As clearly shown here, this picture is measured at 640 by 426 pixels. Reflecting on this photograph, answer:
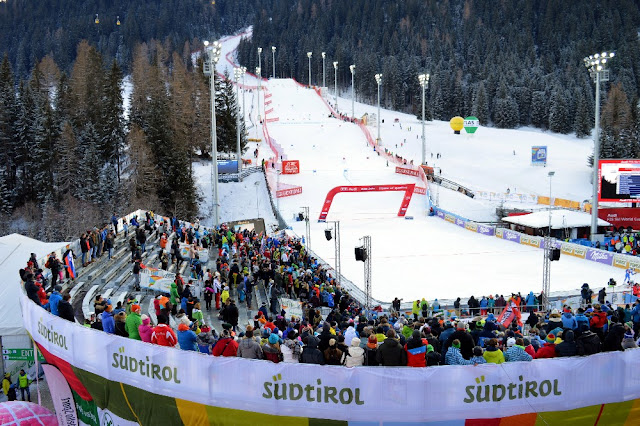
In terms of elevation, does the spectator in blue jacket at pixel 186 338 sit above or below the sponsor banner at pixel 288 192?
above

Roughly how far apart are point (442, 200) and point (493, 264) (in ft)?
53.1

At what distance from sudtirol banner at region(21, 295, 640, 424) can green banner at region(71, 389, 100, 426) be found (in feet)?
4.48

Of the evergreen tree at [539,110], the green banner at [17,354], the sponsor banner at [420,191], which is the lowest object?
the green banner at [17,354]

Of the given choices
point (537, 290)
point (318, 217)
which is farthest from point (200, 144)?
point (537, 290)

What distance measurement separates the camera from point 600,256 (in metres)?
26.8

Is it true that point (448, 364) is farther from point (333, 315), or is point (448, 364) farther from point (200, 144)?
point (200, 144)

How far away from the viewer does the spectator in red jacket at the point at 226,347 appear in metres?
8.05

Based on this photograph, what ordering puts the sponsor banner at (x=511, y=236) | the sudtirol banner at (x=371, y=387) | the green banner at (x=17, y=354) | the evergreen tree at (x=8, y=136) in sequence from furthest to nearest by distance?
1. the evergreen tree at (x=8, y=136)
2. the sponsor banner at (x=511, y=236)
3. the green banner at (x=17, y=354)
4. the sudtirol banner at (x=371, y=387)

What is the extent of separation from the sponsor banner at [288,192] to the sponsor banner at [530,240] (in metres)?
15.5

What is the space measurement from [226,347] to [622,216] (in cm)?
3120

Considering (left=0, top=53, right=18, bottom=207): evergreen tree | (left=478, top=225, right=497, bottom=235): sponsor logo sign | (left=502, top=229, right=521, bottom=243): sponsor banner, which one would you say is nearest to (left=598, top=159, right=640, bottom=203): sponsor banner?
(left=502, top=229, right=521, bottom=243): sponsor banner

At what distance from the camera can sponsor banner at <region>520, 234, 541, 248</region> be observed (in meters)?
30.3

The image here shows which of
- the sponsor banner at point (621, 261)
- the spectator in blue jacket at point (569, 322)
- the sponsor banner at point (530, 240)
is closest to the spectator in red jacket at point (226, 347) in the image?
the spectator in blue jacket at point (569, 322)

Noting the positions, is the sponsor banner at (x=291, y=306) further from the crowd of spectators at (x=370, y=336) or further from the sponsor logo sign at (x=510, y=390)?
the sponsor logo sign at (x=510, y=390)
